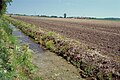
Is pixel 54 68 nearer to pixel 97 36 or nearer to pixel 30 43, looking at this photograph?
pixel 30 43

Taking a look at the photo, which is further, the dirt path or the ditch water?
the ditch water

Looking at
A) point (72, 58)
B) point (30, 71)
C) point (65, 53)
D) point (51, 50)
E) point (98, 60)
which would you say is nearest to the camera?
point (30, 71)

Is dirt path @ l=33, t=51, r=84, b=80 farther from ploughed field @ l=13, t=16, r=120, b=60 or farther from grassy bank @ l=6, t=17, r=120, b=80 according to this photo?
ploughed field @ l=13, t=16, r=120, b=60

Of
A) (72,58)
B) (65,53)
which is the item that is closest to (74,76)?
(72,58)

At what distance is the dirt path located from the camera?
13.0 metres

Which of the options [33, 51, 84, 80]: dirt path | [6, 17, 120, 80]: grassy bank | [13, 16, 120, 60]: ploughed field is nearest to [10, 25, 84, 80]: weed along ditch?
[33, 51, 84, 80]: dirt path

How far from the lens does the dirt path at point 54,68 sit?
42.5 ft

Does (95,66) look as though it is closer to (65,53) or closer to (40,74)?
(40,74)

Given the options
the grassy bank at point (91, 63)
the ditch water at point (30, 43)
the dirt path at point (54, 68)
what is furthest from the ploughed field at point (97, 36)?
the ditch water at point (30, 43)

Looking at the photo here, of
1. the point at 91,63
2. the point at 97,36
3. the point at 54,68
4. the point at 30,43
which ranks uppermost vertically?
the point at 91,63

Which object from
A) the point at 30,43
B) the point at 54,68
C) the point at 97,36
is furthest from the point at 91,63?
the point at 97,36

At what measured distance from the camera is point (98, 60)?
1426 cm

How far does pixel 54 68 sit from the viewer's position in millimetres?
14672

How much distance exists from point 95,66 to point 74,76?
102cm
